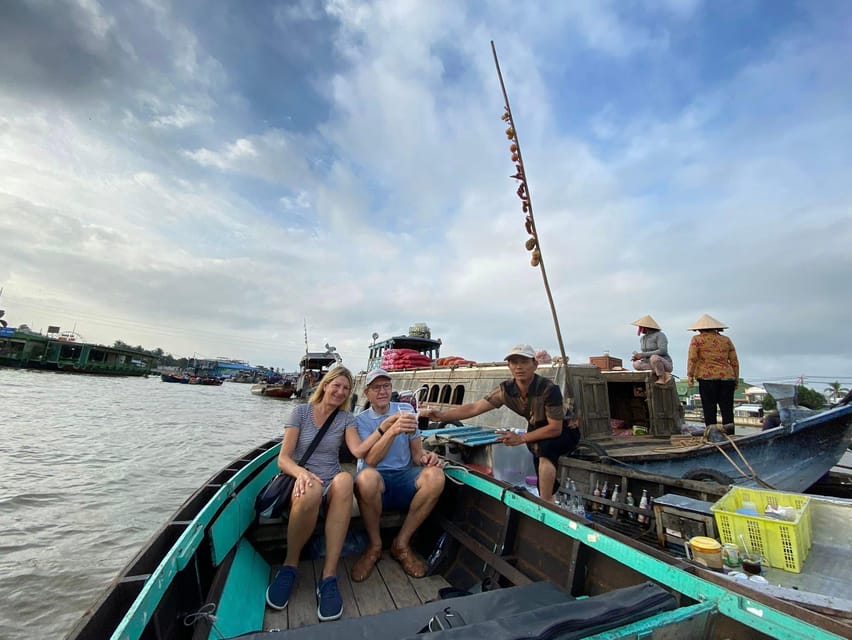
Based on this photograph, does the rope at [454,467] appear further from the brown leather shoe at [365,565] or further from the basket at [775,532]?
the basket at [775,532]

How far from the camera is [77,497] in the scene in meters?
8.16

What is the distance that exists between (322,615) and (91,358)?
3418 inches

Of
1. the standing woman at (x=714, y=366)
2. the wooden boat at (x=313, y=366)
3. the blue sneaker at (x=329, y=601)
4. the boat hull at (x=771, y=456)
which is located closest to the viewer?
the blue sneaker at (x=329, y=601)

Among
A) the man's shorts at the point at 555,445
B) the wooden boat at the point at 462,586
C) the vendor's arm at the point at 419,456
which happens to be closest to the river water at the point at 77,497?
the wooden boat at the point at 462,586

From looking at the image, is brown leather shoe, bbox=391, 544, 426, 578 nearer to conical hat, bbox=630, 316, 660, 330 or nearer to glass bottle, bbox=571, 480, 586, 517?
glass bottle, bbox=571, 480, 586, 517

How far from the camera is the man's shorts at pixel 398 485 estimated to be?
3777mm

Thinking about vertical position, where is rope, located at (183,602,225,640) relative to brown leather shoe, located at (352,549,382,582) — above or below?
above

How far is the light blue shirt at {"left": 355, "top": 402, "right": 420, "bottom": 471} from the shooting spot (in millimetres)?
3855

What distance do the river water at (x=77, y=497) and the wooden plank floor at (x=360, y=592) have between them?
133 inches

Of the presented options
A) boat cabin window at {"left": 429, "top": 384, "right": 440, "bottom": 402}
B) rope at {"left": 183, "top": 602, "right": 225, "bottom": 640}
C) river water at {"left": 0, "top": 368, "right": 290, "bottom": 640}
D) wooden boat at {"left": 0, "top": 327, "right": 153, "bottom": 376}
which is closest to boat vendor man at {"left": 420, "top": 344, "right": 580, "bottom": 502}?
rope at {"left": 183, "top": 602, "right": 225, "bottom": 640}

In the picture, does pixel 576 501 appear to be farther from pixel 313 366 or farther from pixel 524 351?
pixel 313 366

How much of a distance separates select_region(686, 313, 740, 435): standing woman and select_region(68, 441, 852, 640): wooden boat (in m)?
6.12

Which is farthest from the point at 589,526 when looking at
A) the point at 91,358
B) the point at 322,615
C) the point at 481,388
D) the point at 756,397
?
the point at 91,358

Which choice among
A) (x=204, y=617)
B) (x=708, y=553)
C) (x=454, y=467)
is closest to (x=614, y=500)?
(x=708, y=553)
